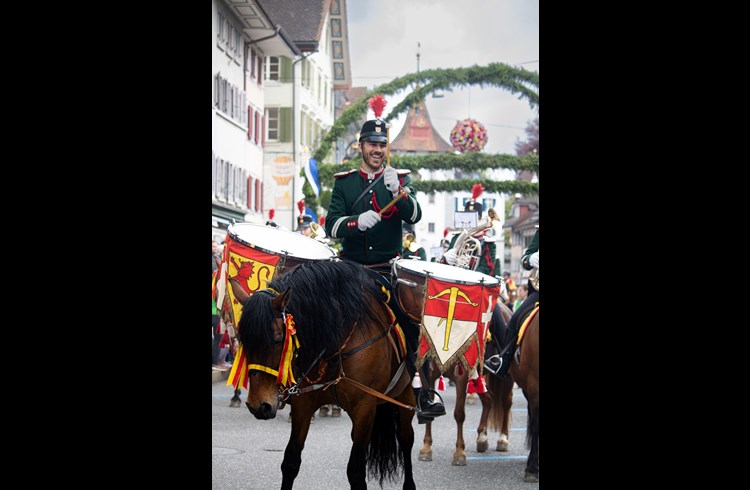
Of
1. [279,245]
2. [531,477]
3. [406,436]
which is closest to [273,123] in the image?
[531,477]

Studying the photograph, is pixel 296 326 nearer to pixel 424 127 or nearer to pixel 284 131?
pixel 284 131

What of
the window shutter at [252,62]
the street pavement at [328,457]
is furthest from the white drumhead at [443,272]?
the window shutter at [252,62]

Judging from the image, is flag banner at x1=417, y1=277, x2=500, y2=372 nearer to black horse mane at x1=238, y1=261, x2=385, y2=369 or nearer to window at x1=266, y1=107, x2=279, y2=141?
black horse mane at x1=238, y1=261, x2=385, y2=369

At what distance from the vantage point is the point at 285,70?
170 feet

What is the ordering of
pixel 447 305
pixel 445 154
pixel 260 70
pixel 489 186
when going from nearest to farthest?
1. pixel 447 305
2. pixel 445 154
3. pixel 489 186
4. pixel 260 70

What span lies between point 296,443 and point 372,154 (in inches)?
90.1

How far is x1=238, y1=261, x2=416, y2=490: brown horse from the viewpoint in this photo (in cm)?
681

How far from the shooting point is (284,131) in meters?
51.3

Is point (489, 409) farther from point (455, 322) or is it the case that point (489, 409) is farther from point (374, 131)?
point (374, 131)

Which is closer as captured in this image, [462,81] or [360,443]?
[360,443]

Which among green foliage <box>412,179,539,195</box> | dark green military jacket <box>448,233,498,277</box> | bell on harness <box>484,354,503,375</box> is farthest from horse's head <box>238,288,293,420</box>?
green foliage <box>412,179,539,195</box>
